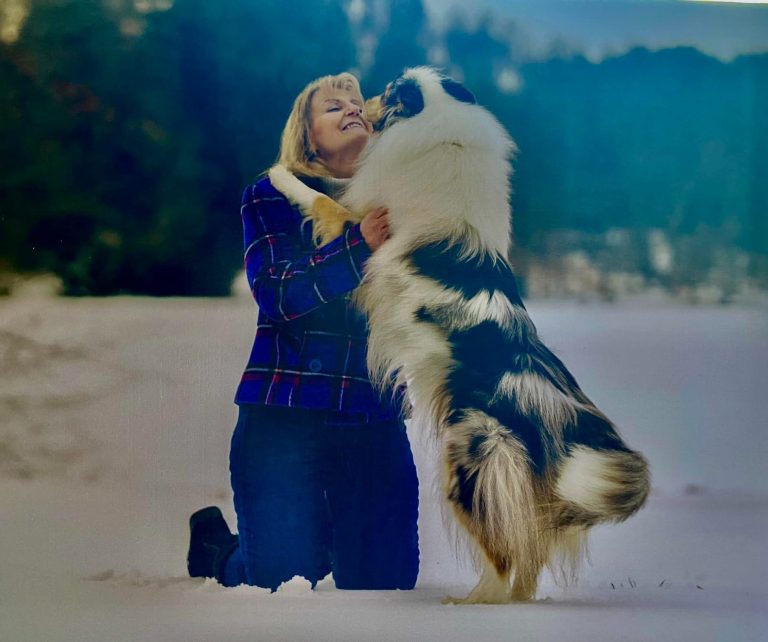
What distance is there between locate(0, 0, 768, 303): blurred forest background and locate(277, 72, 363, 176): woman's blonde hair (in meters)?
0.03

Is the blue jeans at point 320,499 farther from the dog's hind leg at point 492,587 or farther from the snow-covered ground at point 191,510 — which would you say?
the dog's hind leg at point 492,587

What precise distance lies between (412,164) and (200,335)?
0.85 metres

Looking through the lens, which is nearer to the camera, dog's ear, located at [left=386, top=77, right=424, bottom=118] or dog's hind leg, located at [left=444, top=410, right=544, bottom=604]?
dog's hind leg, located at [left=444, top=410, right=544, bottom=604]

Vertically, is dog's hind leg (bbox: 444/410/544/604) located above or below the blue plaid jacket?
below

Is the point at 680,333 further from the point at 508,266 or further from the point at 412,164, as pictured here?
the point at 412,164

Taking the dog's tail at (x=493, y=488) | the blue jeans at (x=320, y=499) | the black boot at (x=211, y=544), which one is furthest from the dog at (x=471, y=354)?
the black boot at (x=211, y=544)

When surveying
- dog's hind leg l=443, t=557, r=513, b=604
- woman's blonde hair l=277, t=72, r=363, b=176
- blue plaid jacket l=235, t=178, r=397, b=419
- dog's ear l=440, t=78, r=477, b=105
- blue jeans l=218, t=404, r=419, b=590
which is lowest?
dog's hind leg l=443, t=557, r=513, b=604

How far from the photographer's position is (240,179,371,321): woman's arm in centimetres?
252

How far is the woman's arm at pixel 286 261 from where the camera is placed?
2.52 m

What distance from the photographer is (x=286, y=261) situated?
2.57m

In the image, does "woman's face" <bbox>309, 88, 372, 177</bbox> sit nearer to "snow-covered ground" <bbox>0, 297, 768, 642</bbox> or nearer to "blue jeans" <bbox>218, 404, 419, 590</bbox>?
"snow-covered ground" <bbox>0, 297, 768, 642</bbox>

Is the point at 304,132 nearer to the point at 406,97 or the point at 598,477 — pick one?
the point at 406,97

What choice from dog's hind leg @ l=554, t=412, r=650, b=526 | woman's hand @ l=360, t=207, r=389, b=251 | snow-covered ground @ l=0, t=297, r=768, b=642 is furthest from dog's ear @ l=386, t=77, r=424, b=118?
dog's hind leg @ l=554, t=412, r=650, b=526

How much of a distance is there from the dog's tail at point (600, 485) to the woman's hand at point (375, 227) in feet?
2.82
